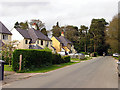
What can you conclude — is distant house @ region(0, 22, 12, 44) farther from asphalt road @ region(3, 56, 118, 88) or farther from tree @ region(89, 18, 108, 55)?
tree @ region(89, 18, 108, 55)

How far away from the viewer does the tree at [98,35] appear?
80.5 metres

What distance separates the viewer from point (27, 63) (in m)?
17.3

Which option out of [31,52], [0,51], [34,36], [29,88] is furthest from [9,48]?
[34,36]

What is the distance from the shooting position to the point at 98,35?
8044cm

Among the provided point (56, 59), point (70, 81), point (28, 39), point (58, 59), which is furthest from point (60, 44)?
point (70, 81)

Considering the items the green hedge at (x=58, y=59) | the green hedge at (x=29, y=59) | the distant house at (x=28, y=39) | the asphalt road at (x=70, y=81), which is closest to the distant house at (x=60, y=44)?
the distant house at (x=28, y=39)

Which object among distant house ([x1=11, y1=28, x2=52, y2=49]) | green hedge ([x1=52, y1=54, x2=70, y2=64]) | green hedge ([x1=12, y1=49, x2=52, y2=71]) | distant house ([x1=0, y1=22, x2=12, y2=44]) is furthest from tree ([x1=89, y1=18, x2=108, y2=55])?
green hedge ([x1=12, y1=49, x2=52, y2=71])

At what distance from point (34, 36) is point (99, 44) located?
45421mm

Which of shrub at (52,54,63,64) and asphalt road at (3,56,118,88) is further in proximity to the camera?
shrub at (52,54,63,64)

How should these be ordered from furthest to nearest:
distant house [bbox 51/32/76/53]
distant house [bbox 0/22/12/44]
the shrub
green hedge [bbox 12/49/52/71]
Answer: distant house [bbox 51/32/76/53]
distant house [bbox 0/22/12/44]
the shrub
green hedge [bbox 12/49/52/71]

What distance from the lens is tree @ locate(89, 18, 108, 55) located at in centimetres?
8054

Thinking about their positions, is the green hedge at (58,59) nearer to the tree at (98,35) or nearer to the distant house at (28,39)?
the distant house at (28,39)

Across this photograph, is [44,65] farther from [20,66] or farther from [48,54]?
[20,66]

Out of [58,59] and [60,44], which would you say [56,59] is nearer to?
[58,59]
